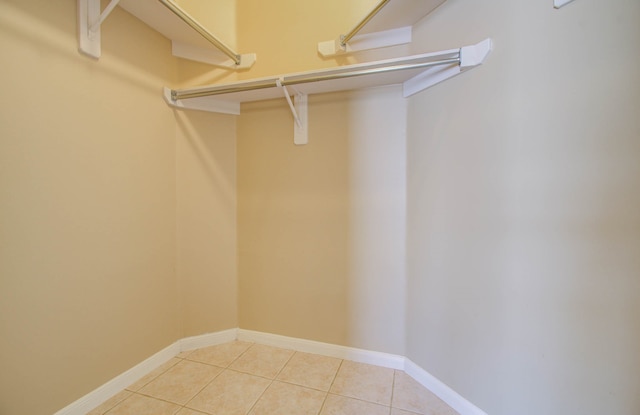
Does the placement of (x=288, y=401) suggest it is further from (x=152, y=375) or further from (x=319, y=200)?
(x=319, y=200)

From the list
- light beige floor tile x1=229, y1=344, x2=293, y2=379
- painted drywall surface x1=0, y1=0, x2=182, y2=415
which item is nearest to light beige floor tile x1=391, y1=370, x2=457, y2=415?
light beige floor tile x1=229, y1=344, x2=293, y2=379

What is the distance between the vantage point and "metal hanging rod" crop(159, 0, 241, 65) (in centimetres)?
140

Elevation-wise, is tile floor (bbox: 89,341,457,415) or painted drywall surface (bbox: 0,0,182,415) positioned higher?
painted drywall surface (bbox: 0,0,182,415)

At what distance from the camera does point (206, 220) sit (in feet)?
6.40

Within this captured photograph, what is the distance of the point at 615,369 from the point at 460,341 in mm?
608

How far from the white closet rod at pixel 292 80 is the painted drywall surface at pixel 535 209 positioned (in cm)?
20

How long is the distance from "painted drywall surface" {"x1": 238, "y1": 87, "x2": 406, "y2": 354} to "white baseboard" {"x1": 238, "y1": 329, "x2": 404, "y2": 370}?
0.04 metres

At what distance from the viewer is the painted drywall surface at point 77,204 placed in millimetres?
1091

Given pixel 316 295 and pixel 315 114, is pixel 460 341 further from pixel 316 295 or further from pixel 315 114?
pixel 315 114

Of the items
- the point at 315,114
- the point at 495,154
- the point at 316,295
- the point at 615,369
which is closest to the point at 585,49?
the point at 495,154

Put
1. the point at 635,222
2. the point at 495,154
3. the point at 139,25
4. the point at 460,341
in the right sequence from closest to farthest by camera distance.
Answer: the point at 635,222
the point at 495,154
the point at 460,341
the point at 139,25

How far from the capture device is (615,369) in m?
0.83

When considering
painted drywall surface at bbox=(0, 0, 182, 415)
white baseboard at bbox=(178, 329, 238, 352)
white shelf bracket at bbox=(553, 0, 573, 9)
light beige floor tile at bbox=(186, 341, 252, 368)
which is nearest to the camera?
white shelf bracket at bbox=(553, 0, 573, 9)

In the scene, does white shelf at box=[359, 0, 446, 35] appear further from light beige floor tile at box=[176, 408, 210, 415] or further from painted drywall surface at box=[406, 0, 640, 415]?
light beige floor tile at box=[176, 408, 210, 415]
